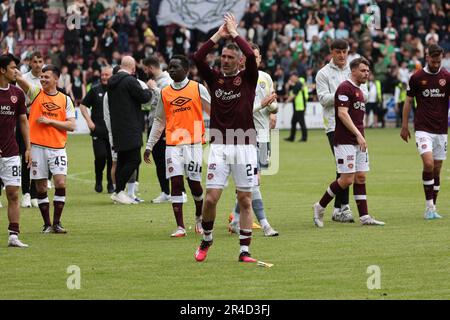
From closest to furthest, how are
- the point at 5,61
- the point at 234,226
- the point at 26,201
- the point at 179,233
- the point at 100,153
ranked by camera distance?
1. the point at 5,61
2. the point at 179,233
3. the point at 234,226
4. the point at 26,201
5. the point at 100,153

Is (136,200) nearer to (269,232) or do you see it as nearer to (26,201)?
(26,201)

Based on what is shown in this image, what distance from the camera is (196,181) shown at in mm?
14789

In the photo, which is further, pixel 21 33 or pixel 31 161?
pixel 21 33

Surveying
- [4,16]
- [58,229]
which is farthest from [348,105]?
[4,16]

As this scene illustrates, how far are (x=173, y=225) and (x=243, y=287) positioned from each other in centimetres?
548

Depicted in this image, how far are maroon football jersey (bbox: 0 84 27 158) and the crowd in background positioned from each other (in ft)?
90.6

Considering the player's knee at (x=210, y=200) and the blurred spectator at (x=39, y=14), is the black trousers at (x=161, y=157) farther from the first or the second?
the blurred spectator at (x=39, y=14)

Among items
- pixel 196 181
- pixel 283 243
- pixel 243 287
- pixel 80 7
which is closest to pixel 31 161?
pixel 196 181

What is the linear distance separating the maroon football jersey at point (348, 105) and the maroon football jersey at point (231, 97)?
11.6 ft

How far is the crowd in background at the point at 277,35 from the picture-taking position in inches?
1725

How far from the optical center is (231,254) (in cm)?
1288

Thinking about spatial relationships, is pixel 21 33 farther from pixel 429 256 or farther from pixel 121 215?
pixel 429 256

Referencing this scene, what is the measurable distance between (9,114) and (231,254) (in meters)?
3.23

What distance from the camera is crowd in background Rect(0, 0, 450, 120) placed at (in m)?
43.8
